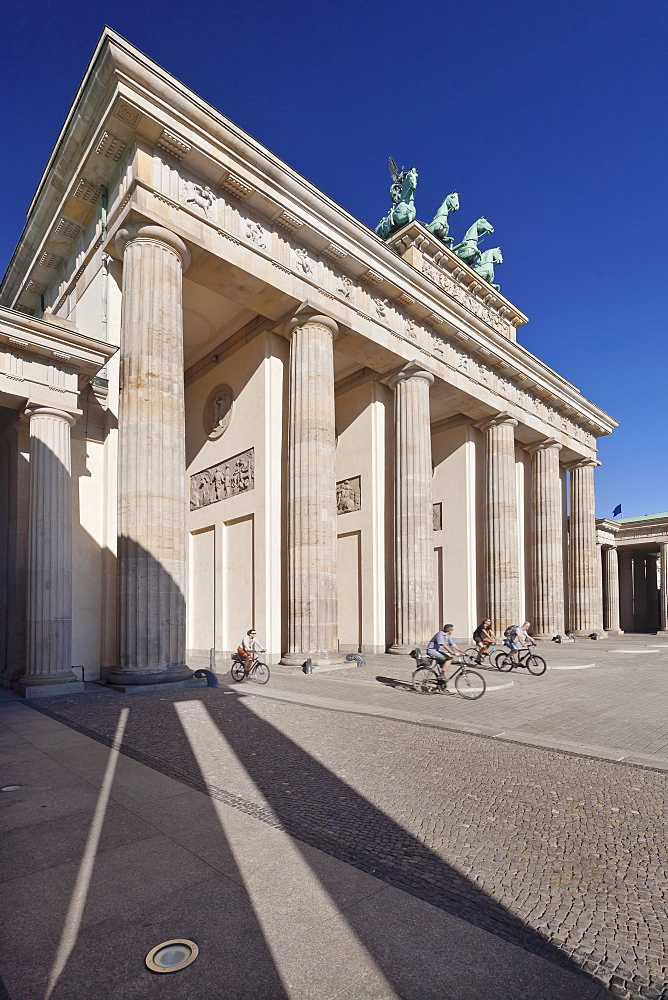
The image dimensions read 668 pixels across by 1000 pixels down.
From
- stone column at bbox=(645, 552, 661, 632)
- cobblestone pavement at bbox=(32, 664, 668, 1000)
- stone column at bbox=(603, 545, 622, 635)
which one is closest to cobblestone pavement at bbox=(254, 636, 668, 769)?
cobblestone pavement at bbox=(32, 664, 668, 1000)

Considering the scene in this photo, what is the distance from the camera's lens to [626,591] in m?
51.0

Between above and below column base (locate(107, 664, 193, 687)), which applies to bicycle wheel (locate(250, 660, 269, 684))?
below

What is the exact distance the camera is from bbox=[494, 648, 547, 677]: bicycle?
49.3 feet

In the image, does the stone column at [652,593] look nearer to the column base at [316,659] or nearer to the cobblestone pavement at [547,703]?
the cobblestone pavement at [547,703]

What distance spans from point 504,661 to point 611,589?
31.1 m

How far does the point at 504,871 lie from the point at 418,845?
663 mm

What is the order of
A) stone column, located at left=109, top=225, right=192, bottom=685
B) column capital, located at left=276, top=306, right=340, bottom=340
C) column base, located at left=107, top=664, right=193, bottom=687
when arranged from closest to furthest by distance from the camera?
1. column base, located at left=107, top=664, right=193, bottom=687
2. stone column, located at left=109, top=225, right=192, bottom=685
3. column capital, located at left=276, top=306, right=340, bottom=340

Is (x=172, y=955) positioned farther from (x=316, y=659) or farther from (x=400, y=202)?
(x=400, y=202)

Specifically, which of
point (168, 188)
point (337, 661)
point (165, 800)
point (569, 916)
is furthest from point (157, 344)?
point (569, 916)

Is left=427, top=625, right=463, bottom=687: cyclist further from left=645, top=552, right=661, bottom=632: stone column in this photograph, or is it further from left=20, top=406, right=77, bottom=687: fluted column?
left=645, top=552, right=661, bottom=632: stone column

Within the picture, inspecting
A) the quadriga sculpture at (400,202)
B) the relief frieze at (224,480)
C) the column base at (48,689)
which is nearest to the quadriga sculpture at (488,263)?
the quadriga sculpture at (400,202)

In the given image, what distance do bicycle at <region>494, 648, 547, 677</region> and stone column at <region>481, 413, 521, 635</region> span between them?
31.2ft

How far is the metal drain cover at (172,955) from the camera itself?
113 inches

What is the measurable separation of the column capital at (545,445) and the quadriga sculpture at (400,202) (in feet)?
41.4
